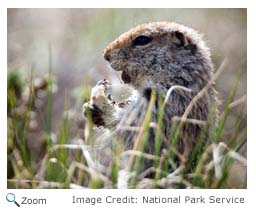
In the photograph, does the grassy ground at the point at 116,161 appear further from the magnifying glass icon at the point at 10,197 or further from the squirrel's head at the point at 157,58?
the squirrel's head at the point at 157,58

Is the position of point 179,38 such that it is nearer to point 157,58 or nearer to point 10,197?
point 157,58

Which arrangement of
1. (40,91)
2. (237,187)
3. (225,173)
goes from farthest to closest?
(40,91) < (237,187) < (225,173)

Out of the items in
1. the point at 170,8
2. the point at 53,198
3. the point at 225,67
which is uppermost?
the point at 170,8

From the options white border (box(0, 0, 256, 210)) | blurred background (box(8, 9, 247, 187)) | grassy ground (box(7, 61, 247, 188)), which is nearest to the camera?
grassy ground (box(7, 61, 247, 188))

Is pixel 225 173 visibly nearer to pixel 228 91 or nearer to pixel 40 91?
pixel 228 91

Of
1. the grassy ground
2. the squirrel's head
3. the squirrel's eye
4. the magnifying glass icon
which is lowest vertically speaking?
the magnifying glass icon

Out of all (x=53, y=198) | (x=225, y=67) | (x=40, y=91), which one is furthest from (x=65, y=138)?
(x=225, y=67)

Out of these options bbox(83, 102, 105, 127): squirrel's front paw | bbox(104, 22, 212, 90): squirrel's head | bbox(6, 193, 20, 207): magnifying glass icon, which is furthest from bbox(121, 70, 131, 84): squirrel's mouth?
bbox(6, 193, 20, 207): magnifying glass icon

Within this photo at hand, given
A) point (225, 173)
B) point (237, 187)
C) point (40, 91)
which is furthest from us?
point (40, 91)

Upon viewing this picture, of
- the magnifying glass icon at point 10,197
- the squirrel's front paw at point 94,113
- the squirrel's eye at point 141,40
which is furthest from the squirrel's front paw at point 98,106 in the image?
the magnifying glass icon at point 10,197

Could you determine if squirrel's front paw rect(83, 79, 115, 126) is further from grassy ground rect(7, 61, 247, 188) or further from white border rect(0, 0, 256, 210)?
white border rect(0, 0, 256, 210)
